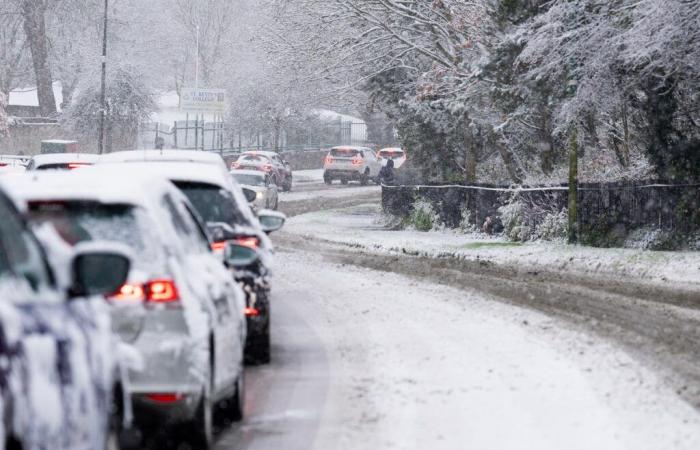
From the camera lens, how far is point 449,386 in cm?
1088

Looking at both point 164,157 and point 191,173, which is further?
point 164,157

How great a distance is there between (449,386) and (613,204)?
15666 mm

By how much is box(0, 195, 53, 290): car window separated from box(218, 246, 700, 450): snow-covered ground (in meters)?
3.69

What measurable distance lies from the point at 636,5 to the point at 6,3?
56892mm

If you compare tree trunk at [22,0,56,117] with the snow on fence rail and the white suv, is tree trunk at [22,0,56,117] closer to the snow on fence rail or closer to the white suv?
the white suv

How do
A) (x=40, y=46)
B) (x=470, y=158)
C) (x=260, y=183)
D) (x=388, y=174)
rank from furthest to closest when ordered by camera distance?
1. (x=40, y=46)
2. (x=260, y=183)
3. (x=388, y=174)
4. (x=470, y=158)

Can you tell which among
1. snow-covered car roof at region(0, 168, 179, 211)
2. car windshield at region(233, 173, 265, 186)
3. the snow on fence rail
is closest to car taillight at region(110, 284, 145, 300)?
snow-covered car roof at region(0, 168, 179, 211)

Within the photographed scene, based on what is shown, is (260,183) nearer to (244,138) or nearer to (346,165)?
(346,165)

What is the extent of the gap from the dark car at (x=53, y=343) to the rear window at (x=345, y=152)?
60526mm

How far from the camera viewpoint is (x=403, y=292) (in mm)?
18500

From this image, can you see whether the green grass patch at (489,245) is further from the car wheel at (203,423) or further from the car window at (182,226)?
the car wheel at (203,423)

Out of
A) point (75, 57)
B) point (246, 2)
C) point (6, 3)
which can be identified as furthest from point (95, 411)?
point (246, 2)

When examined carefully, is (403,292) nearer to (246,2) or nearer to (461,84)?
(461,84)

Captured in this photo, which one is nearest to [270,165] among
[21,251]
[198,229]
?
[198,229]
